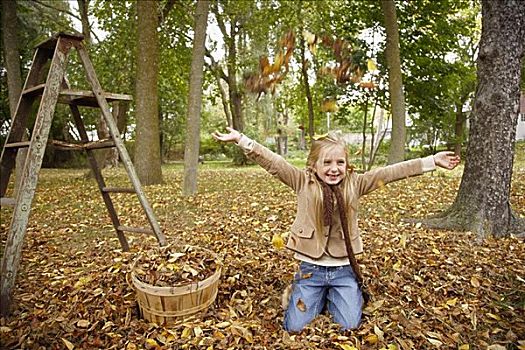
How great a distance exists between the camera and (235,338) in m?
2.34

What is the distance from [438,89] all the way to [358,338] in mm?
11151

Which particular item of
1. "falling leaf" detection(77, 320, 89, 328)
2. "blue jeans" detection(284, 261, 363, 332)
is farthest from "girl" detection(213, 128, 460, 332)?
"falling leaf" detection(77, 320, 89, 328)

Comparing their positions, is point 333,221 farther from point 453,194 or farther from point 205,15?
point 205,15

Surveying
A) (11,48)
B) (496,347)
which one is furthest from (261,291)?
(11,48)

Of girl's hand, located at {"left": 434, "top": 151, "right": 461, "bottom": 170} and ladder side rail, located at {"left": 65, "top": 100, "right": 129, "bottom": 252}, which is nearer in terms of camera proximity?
girl's hand, located at {"left": 434, "top": 151, "right": 461, "bottom": 170}

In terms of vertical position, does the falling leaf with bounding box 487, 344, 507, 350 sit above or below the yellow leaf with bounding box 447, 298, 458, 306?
below

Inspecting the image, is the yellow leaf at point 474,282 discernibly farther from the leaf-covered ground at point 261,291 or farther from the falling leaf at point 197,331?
the falling leaf at point 197,331

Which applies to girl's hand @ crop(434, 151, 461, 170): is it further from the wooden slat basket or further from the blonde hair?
the wooden slat basket

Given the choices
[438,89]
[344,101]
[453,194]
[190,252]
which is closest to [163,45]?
[344,101]

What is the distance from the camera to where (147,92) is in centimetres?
902

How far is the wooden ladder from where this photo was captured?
2.51 metres

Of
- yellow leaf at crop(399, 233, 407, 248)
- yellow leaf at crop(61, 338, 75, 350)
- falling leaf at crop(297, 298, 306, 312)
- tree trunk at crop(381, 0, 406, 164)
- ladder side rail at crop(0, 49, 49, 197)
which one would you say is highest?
tree trunk at crop(381, 0, 406, 164)

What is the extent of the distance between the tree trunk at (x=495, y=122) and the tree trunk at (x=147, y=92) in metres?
7.20

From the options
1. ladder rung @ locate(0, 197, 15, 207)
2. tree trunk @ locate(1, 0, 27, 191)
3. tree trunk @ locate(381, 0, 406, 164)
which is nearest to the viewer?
ladder rung @ locate(0, 197, 15, 207)
